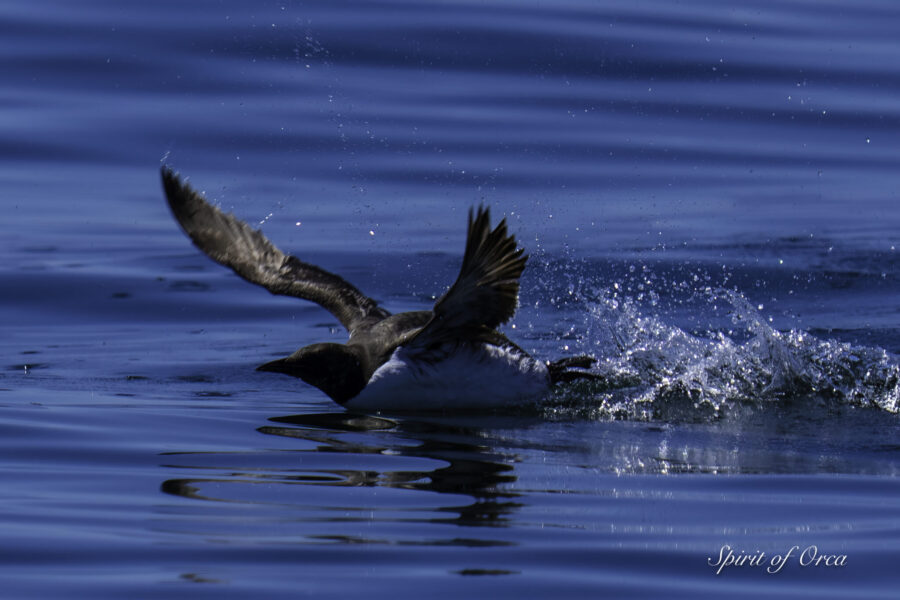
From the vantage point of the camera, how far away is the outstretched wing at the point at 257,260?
295 inches

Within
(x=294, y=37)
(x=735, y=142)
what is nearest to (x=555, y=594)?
(x=735, y=142)

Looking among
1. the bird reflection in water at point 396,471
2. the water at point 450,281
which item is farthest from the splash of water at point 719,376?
the bird reflection in water at point 396,471

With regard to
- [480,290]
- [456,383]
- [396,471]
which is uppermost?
[480,290]

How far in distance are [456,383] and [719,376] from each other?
1.17m

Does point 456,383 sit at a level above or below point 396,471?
above

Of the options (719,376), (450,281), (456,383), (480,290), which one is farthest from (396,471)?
(450,281)

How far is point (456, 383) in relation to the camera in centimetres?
656

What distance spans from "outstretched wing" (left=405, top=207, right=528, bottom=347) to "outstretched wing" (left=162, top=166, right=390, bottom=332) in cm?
93

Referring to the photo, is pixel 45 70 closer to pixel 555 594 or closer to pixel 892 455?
pixel 892 455

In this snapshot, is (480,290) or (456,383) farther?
(456,383)

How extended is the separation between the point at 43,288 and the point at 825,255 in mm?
4892

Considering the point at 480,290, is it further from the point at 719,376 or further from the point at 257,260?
the point at 257,260

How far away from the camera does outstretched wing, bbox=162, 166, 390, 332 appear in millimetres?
7480

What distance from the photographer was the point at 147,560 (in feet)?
13.4
